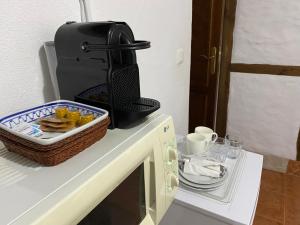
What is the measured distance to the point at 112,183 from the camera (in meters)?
0.47

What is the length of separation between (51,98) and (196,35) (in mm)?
1809

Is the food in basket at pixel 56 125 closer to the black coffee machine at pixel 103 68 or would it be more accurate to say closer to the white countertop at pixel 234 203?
the black coffee machine at pixel 103 68

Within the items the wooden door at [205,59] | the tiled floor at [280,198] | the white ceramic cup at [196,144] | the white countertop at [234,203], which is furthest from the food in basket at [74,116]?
the wooden door at [205,59]

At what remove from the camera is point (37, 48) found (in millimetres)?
663

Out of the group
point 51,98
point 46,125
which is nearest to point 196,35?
point 51,98

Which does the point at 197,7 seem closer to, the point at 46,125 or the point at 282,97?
the point at 282,97

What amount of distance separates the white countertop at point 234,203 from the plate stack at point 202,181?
1.1 inches

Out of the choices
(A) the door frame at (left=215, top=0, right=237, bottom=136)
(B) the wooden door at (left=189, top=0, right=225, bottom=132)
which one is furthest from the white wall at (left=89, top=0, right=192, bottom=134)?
(A) the door frame at (left=215, top=0, right=237, bottom=136)

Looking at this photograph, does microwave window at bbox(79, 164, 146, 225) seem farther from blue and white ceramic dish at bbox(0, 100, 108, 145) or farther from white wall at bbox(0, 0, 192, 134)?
white wall at bbox(0, 0, 192, 134)

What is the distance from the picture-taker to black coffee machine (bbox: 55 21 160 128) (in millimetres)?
567

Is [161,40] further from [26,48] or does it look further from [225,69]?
[225,69]

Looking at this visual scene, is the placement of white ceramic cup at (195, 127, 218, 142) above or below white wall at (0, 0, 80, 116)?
below

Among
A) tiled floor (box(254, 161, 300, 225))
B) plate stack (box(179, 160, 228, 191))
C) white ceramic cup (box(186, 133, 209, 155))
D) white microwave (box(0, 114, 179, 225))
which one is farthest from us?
tiled floor (box(254, 161, 300, 225))

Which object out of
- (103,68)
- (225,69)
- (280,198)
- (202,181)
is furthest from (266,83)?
(103,68)
